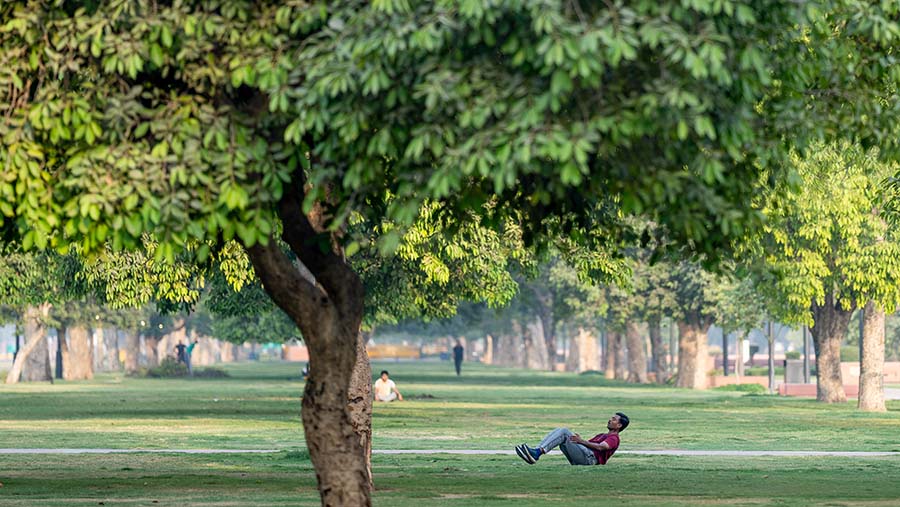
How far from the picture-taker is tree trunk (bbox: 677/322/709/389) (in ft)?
251

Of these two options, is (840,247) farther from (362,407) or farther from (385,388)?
(362,407)

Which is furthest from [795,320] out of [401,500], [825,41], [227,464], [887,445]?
[825,41]

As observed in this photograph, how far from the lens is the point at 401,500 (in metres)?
19.9

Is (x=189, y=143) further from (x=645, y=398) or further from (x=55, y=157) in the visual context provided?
(x=645, y=398)

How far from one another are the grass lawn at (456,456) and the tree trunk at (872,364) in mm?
669

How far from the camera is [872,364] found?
5062 cm

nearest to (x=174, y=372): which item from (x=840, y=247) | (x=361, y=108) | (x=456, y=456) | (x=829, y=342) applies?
(x=829, y=342)

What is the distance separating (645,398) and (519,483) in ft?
132

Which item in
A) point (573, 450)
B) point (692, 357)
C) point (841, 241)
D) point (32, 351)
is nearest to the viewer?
point (573, 450)

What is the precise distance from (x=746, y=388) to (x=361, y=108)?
6385cm

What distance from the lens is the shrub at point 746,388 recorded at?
71.8 metres

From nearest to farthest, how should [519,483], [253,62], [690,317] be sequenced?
Result: [253,62] → [519,483] → [690,317]

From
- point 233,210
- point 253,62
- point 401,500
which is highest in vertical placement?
point 253,62

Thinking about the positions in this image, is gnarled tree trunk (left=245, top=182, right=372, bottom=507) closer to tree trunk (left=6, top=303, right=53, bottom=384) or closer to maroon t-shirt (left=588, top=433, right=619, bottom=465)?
maroon t-shirt (left=588, top=433, right=619, bottom=465)
